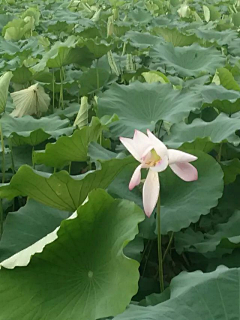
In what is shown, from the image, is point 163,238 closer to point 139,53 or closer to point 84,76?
point 84,76

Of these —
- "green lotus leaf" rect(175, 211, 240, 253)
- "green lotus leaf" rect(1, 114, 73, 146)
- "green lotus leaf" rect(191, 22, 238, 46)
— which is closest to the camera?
"green lotus leaf" rect(175, 211, 240, 253)

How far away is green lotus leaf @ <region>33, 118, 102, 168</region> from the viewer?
959 millimetres

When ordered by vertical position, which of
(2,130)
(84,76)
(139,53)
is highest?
(2,130)

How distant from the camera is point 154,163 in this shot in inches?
28.2

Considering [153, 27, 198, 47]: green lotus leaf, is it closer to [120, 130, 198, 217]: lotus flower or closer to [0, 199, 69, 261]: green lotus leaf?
[0, 199, 69, 261]: green lotus leaf

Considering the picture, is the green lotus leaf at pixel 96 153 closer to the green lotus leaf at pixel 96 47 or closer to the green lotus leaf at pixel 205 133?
the green lotus leaf at pixel 205 133

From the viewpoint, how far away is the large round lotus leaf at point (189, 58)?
176 centimetres

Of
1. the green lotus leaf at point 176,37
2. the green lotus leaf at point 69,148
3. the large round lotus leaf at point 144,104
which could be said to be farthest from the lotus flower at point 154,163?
the green lotus leaf at point 176,37

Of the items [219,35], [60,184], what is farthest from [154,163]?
[219,35]

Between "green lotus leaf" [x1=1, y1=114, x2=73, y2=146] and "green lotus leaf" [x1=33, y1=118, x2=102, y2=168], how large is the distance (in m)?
0.14

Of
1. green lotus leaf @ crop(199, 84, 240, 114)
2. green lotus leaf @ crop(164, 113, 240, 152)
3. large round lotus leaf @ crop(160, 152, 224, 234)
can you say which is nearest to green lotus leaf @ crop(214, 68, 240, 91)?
green lotus leaf @ crop(199, 84, 240, 114)

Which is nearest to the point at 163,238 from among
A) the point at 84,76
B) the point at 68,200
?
the point at 68,200

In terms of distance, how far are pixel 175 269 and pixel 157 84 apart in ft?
1.69

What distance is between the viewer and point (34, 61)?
190 centimetres
